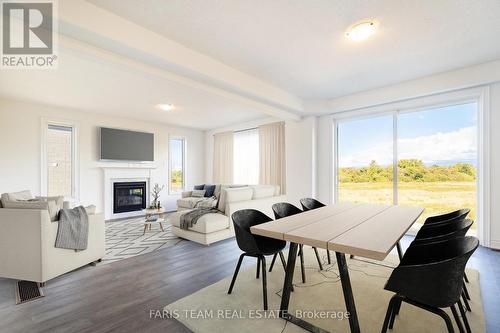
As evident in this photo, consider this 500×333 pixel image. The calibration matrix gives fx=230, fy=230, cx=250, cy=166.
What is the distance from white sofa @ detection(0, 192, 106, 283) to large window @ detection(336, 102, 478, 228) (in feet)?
16.3

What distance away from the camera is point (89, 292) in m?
2.29

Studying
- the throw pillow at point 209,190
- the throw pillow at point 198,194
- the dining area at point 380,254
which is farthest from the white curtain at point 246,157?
the dining area at point 380,254

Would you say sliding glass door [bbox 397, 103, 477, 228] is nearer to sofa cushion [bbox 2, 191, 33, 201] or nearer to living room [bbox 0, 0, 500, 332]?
living room [bbox 0, 0, 500, 332]

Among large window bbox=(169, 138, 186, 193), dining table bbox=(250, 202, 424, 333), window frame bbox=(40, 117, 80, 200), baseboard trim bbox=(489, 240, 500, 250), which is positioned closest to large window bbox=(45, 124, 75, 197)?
window frame bbox=(40, 117, 80, 200)

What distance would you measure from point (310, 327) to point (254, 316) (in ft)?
1.47

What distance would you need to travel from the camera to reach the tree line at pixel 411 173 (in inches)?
153

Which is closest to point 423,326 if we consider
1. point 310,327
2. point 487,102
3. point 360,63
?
point 310,327

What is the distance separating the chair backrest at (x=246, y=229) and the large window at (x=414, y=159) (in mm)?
3278

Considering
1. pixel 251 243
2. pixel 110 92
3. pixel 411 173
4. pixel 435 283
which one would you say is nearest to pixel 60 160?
pixel 110 92

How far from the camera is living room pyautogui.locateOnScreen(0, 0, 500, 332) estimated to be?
186 centimetres

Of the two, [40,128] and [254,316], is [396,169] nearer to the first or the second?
[254,316]

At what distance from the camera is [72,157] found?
5.44 m

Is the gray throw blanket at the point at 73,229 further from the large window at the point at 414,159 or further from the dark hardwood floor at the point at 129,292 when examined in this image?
the large window at the point at 414,159

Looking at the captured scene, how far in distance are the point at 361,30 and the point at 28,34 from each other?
3.54 metres
